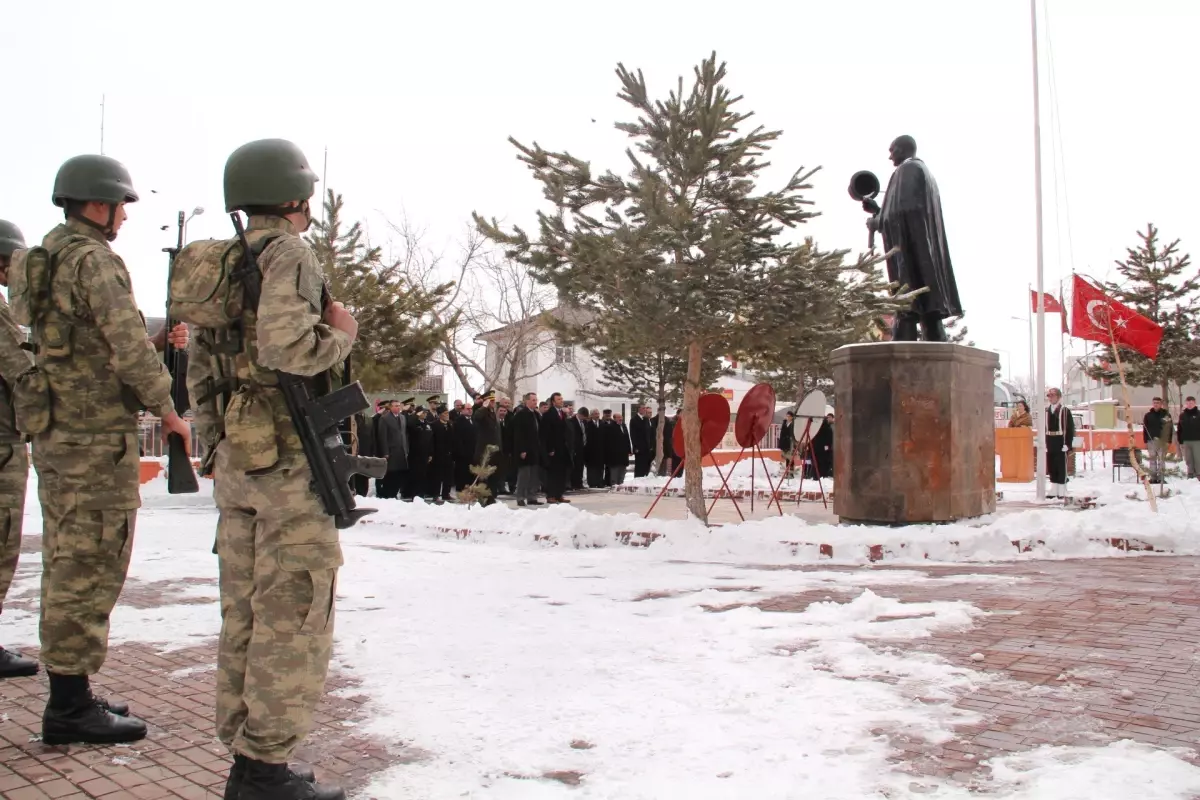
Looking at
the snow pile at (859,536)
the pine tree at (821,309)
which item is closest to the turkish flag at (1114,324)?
the snow pile at (859,536)

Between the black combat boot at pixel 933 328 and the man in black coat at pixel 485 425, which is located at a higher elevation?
the black combat boot at pixel 933 328

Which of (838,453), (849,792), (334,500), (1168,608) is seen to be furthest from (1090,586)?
(334,500)

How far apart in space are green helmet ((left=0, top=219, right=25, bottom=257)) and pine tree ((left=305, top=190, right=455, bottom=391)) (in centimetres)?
1226

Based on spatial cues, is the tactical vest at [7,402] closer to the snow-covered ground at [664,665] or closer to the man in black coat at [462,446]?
the snow-covered ground at [664,665]

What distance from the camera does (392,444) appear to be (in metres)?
15.5

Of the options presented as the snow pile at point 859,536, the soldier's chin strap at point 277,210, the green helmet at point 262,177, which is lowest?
the snow pile at point 859,536

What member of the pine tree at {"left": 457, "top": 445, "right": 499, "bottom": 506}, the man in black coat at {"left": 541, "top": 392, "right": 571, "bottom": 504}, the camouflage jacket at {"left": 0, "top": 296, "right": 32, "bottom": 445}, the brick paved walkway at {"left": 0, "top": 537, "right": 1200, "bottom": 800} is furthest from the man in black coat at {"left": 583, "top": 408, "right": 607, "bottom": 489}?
the camouflage jacket at {"left": 0, "top": 296, "right": 32, "bottom": 445}

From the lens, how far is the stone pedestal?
10.2 meters

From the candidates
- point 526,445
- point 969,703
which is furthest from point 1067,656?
point 526,445

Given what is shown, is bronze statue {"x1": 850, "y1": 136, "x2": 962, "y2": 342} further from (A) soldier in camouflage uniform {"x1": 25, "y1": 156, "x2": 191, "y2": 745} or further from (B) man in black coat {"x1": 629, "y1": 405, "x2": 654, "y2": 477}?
(B) man in black coat {"x1": 629, "y1": 405, "x2": 654, "y2": 477}

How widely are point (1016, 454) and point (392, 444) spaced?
13299 millimetres

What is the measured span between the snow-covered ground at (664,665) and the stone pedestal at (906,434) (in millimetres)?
649

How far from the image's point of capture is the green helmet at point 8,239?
16.7 ft

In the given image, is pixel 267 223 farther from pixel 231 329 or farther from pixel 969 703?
pixel 969 703
